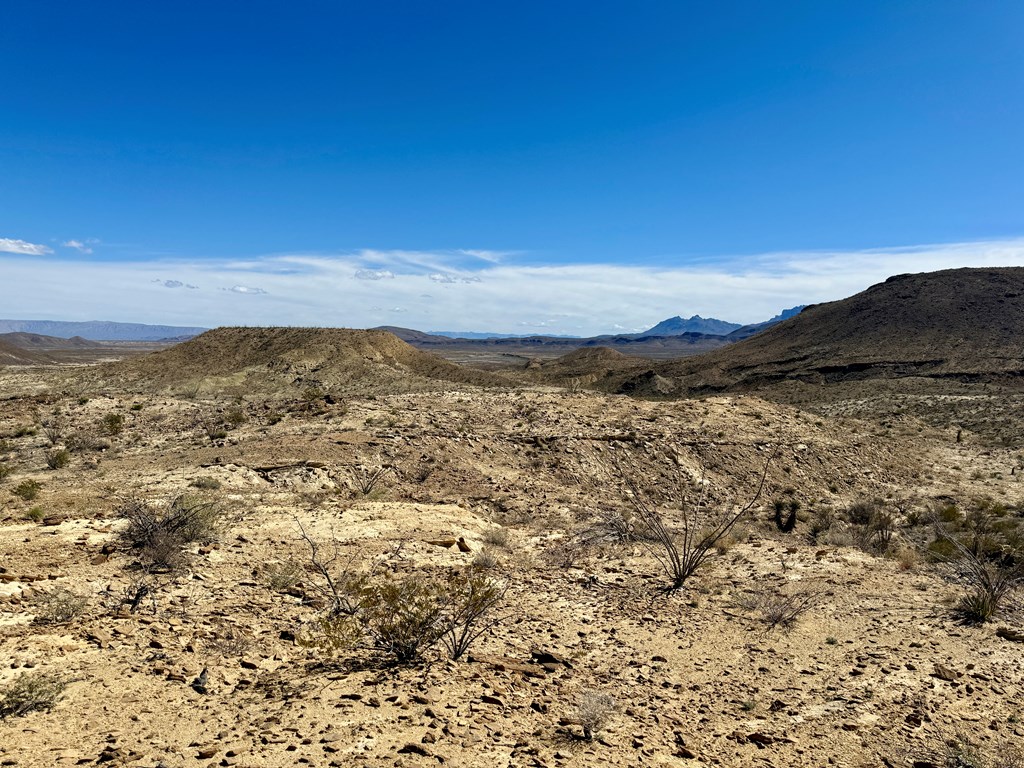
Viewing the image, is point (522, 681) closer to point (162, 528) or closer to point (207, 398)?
point (162, 528)

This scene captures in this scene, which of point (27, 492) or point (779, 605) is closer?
point (779, 605)

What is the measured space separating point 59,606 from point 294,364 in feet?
115

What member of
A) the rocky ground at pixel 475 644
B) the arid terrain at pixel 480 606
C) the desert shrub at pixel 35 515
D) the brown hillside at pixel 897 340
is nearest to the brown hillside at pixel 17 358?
the brown hillside at pixel 897 340

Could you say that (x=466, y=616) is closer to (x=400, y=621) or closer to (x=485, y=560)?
(x=400, y=621)

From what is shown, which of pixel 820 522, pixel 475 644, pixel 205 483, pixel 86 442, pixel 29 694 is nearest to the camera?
pixel 29 694

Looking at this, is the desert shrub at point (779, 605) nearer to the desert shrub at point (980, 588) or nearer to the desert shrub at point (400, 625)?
the desert shrub at point (980, 588)

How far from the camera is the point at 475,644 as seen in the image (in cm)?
629

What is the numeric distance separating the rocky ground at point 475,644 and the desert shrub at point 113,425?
3.27 m

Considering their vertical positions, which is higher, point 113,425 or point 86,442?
point 113,425

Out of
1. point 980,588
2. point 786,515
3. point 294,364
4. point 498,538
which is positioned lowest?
point 786,515

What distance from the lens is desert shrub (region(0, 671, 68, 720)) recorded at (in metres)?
4.40

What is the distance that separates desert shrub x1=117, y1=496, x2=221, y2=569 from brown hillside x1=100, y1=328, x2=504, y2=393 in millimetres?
23052

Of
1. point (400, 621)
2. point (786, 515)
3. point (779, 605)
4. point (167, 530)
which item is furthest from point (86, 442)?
point (786, 515)

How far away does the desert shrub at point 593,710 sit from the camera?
4.68m
